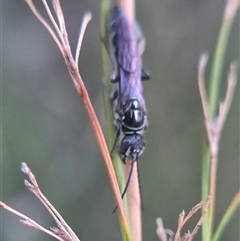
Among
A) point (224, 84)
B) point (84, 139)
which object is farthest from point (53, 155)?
point (224, 84)

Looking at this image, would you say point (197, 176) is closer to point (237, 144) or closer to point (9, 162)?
point (237, 144)

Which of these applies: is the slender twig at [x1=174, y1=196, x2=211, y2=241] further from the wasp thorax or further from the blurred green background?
the blurred green background

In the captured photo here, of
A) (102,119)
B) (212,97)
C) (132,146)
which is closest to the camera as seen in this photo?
(212,97)

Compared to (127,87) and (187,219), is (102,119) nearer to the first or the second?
(127,87)

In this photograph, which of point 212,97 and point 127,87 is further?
point 127,87

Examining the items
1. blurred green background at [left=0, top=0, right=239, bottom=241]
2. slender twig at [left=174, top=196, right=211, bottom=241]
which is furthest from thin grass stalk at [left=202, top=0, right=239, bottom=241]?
blurred green background at [left=0, top=0, right=239, bottom=241]

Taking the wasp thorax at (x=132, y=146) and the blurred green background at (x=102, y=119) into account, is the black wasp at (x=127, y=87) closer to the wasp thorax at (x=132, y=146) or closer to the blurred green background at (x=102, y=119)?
the wasp thorax at (x=132, y=146)

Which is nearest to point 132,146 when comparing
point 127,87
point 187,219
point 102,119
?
point 127,87
